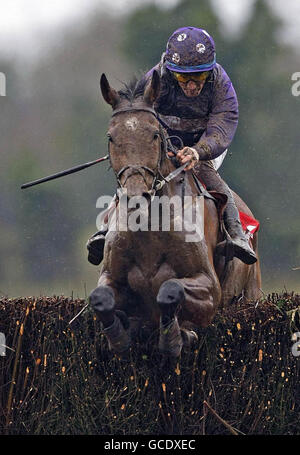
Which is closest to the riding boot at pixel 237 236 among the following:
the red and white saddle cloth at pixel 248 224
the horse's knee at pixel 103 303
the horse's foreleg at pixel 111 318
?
the red and white saddle cloth at pixel 248 224

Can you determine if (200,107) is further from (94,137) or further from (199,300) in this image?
(94,137)

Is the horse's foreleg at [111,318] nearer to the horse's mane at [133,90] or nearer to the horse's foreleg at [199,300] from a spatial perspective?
the horse's foreleg at [199,300]

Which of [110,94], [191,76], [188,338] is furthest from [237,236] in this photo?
[110,94]

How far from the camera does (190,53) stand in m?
7.64

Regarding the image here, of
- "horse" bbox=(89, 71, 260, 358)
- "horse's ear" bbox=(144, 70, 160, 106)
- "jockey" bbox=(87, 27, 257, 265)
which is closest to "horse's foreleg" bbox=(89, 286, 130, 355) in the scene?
"horse" bbox=(89, 71, 260, 358)

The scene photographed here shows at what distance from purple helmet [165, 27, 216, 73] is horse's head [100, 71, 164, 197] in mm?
748

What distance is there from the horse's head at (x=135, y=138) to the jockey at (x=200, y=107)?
24.2 inches

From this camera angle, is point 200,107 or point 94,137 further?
point 94,137

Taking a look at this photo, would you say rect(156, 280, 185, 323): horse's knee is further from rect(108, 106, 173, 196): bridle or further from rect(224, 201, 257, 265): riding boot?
rect(224, 201, 257, 265): riding boot

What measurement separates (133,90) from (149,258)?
48.7 inches

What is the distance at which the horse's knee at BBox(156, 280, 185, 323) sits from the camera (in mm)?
6613

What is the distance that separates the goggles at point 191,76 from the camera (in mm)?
7734

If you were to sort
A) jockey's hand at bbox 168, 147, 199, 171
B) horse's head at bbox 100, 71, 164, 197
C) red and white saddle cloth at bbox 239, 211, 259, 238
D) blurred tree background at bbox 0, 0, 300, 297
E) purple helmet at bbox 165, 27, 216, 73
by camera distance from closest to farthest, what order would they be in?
1. horse's head at bbox 100, 71, 164, 197
2. jockey's hand at bbox 168, 147, 199, 171
3. purple helmet at bbox 165, 27, 216, 73
4. red and white saddle cloth at bbox 239, 211, 259, 238
5. blurred tree background at bbox 0, 0, 300, 297
